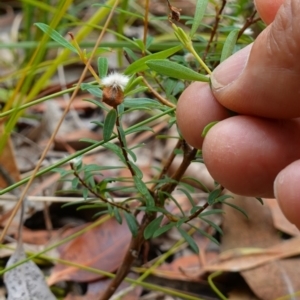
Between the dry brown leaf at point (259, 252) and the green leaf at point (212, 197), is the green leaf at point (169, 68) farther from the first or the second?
the dry brown leaf at point (259, 252)

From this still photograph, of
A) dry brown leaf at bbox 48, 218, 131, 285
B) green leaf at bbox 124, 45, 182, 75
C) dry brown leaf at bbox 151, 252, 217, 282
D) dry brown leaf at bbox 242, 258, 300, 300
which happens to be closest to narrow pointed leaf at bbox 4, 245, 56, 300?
dry brown leaf at bbox 48, 218, 131, 285

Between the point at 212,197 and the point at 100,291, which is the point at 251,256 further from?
the point at 212,197

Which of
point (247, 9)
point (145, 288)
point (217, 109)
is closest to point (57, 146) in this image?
point (145, 288)

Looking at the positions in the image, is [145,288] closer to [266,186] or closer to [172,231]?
[172,231]

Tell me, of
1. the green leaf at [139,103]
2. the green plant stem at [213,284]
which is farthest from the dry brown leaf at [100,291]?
the green leaf at [139,103]

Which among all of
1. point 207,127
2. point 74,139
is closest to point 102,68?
point 207,127

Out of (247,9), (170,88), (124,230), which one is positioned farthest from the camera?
(247,9)

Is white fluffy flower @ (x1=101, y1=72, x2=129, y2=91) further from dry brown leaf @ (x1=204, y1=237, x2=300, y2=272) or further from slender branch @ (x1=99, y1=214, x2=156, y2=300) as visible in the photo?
dry brown leaf @ (x1=204, y1=237, x2=300, y2=272)
